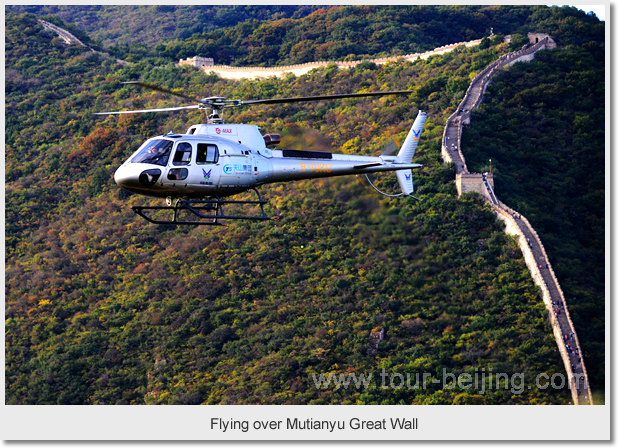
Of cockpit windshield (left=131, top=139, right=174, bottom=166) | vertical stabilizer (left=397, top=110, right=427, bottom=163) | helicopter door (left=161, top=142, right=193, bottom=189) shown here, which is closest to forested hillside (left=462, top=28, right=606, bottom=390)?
vertical stabilizer (left=397, top=110, right=427, bottom=163)

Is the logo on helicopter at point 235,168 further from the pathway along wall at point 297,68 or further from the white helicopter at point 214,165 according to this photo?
the pathway along wall at point 297,68

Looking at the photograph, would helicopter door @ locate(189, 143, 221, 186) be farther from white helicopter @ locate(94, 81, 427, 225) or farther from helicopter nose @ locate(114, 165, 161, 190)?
helicopter nose @ locate(114, 165, 161, 190)

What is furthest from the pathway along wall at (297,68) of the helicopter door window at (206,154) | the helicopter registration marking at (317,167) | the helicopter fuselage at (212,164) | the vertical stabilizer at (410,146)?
the helicopter door window at (206,154)

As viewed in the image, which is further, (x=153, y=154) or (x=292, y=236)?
(x=292, y=236)

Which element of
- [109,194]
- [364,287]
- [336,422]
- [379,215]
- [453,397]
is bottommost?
[336,422]

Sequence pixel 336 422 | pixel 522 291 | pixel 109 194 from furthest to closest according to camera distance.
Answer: pixel 109 194, pixel 522 291, pixel 336 422

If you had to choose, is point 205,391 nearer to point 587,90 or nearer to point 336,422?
point 336,422

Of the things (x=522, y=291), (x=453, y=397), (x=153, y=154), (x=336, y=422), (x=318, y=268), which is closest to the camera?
(x=153, y=154)

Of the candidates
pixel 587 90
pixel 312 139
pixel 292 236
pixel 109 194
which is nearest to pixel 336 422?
pixel 312 139
